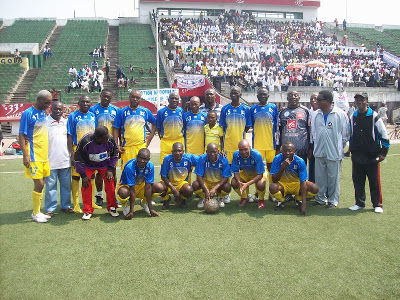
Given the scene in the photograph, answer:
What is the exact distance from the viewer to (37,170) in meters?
5.75

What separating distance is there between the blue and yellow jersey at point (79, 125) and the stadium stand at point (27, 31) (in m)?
31.7

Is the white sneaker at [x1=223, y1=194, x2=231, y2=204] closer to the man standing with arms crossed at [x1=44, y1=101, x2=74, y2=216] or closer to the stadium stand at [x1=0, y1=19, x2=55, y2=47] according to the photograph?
the man standing with arms crossed at [x1=44, y1=101, x2=74, y2=216]

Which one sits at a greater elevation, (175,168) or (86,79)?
(86,79)

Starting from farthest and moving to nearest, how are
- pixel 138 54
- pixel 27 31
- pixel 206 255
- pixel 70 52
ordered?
pixel 27 31, pixel 138 54, pixel 70 52, pixel 206 255

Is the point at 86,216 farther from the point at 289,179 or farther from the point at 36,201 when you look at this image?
the point at 289,179

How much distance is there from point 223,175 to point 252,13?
136ft

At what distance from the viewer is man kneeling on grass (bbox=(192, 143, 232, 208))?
21.0 ft

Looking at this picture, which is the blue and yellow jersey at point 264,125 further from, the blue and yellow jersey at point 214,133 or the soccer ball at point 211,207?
the soccer ball at point 211,207

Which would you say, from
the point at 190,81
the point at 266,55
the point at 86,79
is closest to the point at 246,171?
the point at 190,81

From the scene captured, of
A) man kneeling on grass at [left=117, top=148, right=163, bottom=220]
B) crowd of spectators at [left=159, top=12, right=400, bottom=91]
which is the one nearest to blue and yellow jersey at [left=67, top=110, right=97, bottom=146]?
man kneeling on grass at [left=117, top=148, right=163, bottom=220]

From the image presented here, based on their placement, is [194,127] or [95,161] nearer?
[95,161]

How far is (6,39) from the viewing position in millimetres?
34125

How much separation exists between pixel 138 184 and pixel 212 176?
136 centimetres

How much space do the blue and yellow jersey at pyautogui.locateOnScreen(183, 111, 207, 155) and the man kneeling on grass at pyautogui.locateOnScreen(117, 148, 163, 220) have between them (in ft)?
3.95
